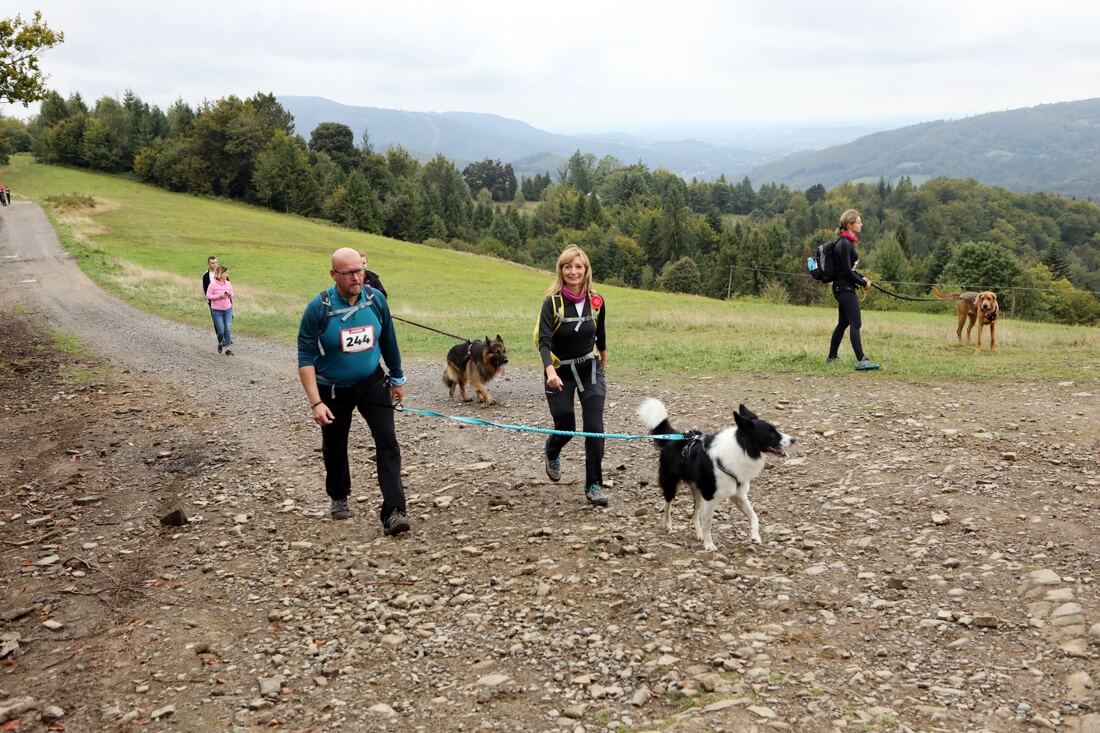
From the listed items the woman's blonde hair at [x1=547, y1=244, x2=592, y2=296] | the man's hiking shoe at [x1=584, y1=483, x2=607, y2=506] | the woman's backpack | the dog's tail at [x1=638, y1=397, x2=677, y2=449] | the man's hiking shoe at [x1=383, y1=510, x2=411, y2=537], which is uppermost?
the woman's backpack

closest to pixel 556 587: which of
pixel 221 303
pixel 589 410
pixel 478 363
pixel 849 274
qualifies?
pixel 589 410

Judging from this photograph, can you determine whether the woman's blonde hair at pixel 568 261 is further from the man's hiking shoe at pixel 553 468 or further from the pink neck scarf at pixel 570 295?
the man's hiking shoe at pixel 553 468

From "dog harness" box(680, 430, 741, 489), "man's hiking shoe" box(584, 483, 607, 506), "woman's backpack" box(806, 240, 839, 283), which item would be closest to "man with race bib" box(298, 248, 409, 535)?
"man's hiking shoe" box(584, 483, 607, 506)

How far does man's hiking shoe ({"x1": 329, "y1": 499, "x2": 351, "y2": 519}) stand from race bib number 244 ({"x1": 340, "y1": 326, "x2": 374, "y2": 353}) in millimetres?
1787

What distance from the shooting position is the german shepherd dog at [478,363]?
38.9 ft

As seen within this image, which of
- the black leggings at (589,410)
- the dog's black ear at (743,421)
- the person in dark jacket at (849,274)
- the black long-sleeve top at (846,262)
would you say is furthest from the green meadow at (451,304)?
the dog's black ear at (743,421)

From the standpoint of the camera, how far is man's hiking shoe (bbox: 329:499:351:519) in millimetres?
7250

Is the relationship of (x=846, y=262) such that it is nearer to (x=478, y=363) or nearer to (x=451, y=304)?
(x=478, y=363)

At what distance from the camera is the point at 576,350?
270 inches

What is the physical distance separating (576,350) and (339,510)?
2.78 metres

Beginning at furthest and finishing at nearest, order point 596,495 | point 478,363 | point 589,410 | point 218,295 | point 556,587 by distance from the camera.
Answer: point 218,295
point 478,363
point 596,495
point 589,410
point 556,587

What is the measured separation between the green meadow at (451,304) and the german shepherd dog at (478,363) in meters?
3.10

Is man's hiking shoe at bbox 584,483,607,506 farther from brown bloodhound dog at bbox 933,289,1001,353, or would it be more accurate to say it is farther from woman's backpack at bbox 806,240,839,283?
brown bloodhound dog at bbox 933,289,1001,353

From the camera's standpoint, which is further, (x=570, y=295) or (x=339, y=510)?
(x=339, y=510)
